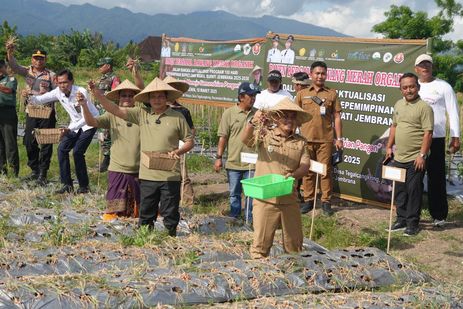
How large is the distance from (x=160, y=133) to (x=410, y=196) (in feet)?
9.26

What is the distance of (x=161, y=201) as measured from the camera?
5414 mm

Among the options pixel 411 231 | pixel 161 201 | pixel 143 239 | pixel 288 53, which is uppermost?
pixel 288 53

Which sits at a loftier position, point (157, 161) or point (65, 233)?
point (157, 161)

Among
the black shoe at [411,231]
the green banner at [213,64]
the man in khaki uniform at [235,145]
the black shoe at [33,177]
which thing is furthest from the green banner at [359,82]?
the black shoe at [33,177]

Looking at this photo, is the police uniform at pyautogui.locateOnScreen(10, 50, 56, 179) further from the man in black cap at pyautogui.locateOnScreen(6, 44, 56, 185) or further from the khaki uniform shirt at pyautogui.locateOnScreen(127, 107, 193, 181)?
the khaki uniform shirt at pyautogui.locateOnScreen(127, 107, 193, 181)

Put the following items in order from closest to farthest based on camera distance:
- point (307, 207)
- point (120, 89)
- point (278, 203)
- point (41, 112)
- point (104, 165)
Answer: point (278, 203), point (120, 89), point (307, 207), point (41, 112), point (104, 165)

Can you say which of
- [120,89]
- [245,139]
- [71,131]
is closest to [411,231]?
[245,139]

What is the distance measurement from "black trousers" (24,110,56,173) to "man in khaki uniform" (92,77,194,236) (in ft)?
10.8

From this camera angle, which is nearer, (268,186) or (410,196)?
(268,186)

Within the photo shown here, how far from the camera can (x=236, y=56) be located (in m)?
9.66

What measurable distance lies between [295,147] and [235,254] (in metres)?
1.00

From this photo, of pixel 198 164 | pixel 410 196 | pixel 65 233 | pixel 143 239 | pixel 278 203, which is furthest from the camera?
pixel 198 164

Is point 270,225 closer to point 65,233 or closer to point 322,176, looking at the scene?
point 65,233

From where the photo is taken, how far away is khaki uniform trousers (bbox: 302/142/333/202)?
23.2 feet
